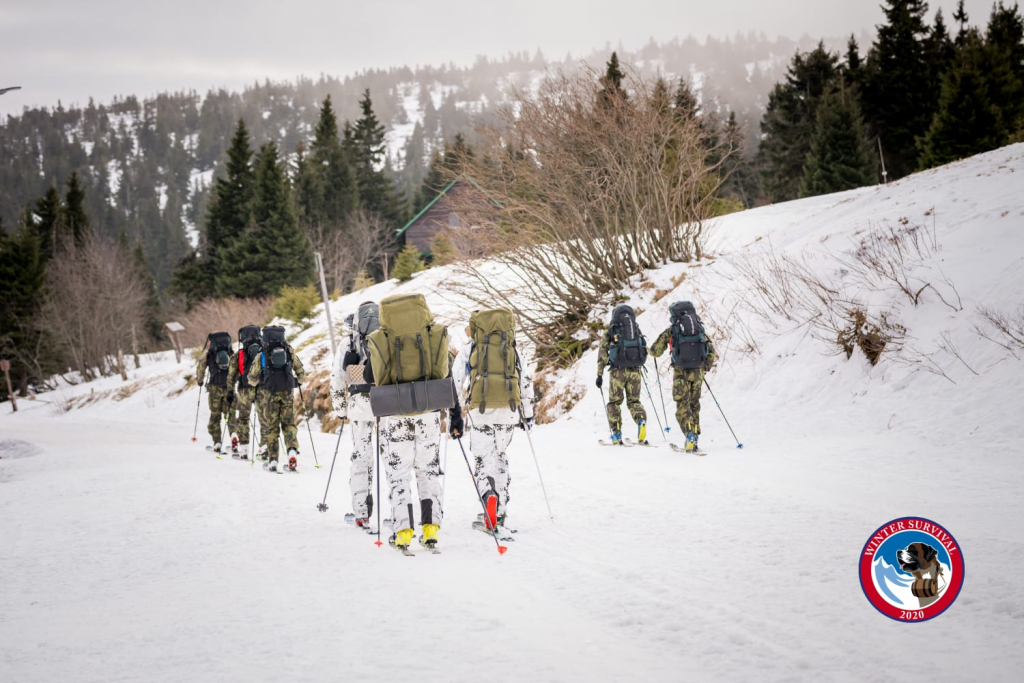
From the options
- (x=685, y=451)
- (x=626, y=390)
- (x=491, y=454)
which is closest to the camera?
(x=491, y=454)

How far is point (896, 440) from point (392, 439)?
21.7 feet

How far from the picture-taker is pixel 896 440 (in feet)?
27.1

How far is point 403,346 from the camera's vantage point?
5285 millimetres

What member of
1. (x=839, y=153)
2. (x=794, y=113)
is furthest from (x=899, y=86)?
(x=839, y=153)

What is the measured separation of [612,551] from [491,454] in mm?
1520

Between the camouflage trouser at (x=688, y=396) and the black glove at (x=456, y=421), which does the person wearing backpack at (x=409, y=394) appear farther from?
the camouflage trouser at (x=688, y=396)

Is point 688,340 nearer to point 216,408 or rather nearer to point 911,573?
point 911,573

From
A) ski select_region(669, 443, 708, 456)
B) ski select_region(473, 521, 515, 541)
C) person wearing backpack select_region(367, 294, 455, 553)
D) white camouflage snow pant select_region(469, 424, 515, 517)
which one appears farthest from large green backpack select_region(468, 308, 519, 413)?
ski select_region(669, 443, 708, 456)

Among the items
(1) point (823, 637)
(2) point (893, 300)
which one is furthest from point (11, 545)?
(2) point (893, 300)

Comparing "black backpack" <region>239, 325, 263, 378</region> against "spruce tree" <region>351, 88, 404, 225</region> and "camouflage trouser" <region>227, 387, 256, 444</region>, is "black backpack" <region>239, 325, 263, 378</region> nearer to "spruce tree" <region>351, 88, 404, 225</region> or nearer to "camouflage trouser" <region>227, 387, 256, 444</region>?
"camouflage trouser" <region>227, 387, 256, 444</region>

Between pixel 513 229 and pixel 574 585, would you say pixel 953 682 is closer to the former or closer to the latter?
pixel 574 585

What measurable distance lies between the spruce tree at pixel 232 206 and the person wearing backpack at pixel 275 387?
144ft

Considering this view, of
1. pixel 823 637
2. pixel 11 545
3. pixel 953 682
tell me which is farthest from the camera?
pixel 11 545

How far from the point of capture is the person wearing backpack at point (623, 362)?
10359 millimetres
